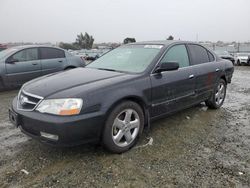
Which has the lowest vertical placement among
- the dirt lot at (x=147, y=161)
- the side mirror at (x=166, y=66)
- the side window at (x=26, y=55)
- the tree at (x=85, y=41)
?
the dirt lot at (x=147, y=161)

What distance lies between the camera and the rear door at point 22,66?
22.7 ft

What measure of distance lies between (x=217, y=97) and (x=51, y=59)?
509 centimetres

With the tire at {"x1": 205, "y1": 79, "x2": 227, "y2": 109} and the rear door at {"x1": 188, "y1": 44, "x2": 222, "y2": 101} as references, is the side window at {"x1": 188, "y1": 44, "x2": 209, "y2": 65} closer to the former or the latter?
the rear door at {"x1": 188, "y1": 44, "x2": 222, "y2": 101}

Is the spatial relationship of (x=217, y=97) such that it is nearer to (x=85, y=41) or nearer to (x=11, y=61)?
(x=11, y=61)

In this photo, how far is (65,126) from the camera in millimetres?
2721

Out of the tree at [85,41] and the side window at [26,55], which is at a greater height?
the tree at [85,41]

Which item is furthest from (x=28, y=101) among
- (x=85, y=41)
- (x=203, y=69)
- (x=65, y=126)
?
(x=85, y=41)

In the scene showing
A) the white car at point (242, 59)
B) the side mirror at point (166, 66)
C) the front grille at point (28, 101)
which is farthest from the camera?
the white car at point (242, 59)

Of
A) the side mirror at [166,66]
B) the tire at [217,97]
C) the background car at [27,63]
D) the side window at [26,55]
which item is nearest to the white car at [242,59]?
the tire at [217,97]

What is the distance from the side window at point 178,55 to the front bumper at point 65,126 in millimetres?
1637

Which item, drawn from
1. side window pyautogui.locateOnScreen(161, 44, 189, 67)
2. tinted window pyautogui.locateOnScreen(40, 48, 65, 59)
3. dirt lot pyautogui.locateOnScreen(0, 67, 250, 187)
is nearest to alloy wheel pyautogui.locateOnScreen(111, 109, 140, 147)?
dirt lot pyautogui.locateOnScreen(0, 67, 250, 187)

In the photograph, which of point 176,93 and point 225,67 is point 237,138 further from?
point 225,67

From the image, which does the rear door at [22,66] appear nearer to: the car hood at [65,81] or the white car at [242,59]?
the car hood at [65,81]

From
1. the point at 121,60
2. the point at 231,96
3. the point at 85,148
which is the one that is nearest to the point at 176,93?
the point at 121,60
